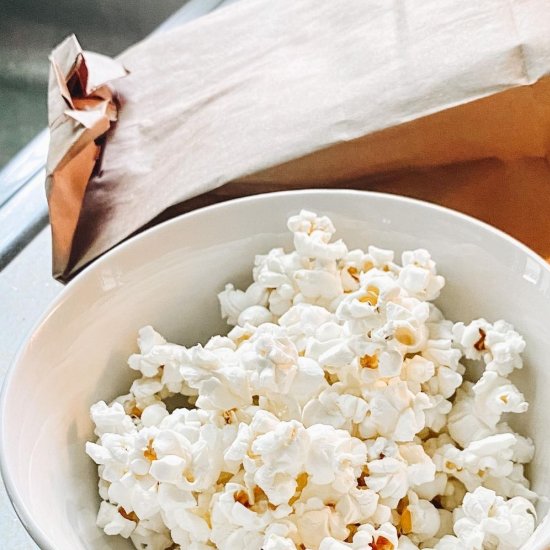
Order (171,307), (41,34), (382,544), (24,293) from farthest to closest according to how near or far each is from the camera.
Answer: (41,34)
(24,293)
(171,307)
(382,544)

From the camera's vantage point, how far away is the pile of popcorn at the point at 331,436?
0.44m

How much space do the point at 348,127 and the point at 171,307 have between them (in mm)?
193

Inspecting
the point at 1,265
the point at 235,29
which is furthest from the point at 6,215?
the point at 235,29

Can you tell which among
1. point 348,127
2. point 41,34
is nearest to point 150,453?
point 348,127

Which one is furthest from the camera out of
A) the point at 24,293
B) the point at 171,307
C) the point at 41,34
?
the point at 41,34

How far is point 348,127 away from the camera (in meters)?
0.62

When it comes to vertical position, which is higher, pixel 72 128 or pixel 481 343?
pixel 72 128

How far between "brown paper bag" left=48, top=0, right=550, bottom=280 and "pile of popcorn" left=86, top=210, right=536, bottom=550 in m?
0.12

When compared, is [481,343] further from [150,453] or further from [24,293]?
[24,293]

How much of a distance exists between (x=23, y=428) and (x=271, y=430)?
154 millimetres

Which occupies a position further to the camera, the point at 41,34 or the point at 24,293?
the point at 41,34

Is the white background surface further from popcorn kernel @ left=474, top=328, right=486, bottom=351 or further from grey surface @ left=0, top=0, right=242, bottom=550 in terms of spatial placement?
popcorn kernel @ left=474, top=328, right=486, bottom=351

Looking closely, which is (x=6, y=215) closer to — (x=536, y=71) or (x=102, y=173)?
(x=102, y=173)

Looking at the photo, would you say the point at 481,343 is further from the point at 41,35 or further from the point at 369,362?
the point at 41,35
